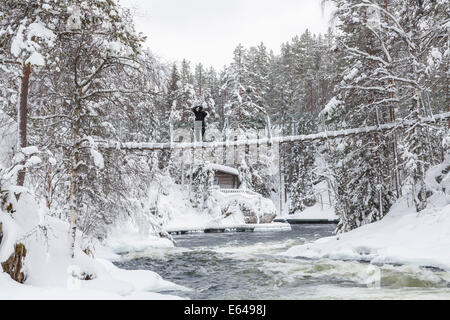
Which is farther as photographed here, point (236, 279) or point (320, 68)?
point (320, 68)

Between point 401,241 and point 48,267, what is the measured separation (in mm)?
8544

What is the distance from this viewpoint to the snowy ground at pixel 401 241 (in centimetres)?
888

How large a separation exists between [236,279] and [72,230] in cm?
409

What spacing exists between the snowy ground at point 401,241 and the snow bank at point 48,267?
6027mm

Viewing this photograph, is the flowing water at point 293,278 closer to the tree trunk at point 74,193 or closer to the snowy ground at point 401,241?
the snowy ground at point 401,241

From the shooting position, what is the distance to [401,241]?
10109 mm

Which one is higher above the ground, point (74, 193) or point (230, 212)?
point (74, 193)

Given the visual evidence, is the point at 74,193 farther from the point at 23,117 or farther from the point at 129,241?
the point at 129,241

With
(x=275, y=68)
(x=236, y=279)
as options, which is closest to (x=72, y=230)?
(x=236, y=279)

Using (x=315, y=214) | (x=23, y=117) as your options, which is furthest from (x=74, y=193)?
(x=315, y=214)

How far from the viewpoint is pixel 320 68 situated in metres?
44.4
